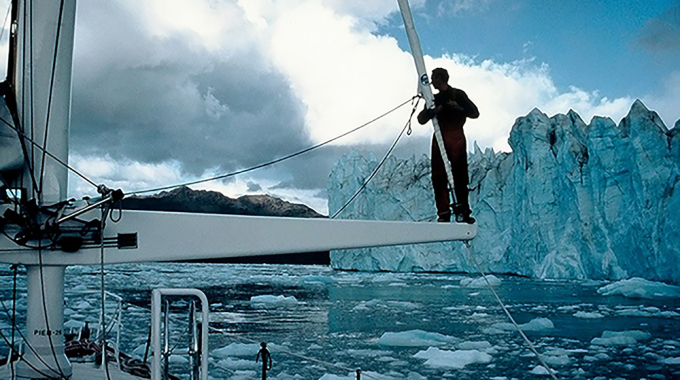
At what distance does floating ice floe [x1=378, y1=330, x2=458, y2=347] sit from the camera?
12203 mm

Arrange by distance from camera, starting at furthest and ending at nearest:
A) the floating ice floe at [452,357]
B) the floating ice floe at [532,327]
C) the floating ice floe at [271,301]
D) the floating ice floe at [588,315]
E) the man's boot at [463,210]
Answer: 1. the floating ice floe at [271,301]
2. the floating ice floe at [588,315]
3. the floating ice floe at [532,327]
4. the floating ice floe at [452,357]
5. the man's boot at [463,210]

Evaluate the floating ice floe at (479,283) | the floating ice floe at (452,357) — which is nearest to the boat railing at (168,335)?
the floating ice floe at (452,357)

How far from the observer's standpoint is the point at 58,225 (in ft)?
7.29

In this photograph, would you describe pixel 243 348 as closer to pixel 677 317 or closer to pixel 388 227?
pixel 388 227

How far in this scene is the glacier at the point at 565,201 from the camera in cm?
2192

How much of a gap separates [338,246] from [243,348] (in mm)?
8997

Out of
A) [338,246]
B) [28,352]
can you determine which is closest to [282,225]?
[338,246]

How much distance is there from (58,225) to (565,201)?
82.1ft

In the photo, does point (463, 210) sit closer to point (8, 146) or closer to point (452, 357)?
point (8, 146)

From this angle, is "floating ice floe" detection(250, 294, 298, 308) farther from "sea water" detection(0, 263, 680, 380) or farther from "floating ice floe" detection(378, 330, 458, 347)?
"floating ice floe" detection(378, 330, 458, 347)

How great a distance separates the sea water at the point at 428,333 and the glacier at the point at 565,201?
1.78 metres

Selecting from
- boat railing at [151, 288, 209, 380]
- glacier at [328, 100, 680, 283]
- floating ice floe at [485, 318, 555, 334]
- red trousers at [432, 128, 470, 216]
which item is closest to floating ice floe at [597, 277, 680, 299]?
glacier at [328, 100, 680, 283]

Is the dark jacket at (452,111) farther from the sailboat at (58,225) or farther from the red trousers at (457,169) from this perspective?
the sailboat at (58,225)

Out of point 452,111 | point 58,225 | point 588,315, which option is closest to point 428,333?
point 588,315
